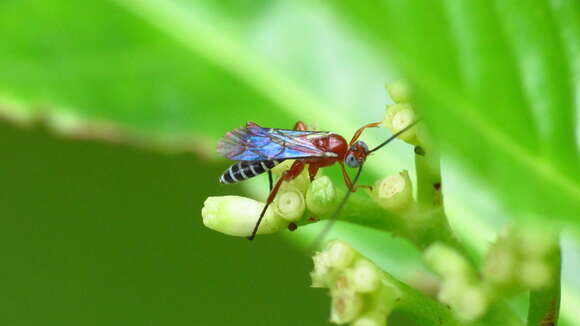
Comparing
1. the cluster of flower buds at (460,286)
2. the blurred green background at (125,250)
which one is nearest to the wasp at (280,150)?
the cluster of flower buds at (460,286)

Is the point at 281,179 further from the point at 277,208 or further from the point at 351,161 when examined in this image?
the point at 351,161

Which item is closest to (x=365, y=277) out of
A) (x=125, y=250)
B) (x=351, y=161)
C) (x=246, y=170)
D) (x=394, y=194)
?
(x=394, y=194)

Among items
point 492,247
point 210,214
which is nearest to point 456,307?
point 492,247

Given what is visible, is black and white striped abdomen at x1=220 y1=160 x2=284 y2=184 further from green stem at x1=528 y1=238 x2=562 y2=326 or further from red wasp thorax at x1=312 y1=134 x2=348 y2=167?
green stem at x1=528 y1=238 x2=562 y2=326

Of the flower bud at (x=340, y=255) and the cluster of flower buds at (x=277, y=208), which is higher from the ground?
the cluster of flower buds at (x=277, y=208)

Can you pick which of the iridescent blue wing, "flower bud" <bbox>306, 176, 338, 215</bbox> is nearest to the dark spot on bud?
"flower bud" <bbox>306, 176, 338, 215</bbox>

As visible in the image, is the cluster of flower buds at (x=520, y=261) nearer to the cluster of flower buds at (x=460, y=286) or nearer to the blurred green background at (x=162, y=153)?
the cluster of flower buds at (x=460, y=286)

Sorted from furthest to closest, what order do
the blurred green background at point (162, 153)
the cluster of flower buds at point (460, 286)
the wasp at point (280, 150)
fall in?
the blurred green background at point (162, 153), the wasp at point (280, 150), the cluster of flower buds at point (460, 286)

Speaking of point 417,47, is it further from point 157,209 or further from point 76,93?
point 157,209
